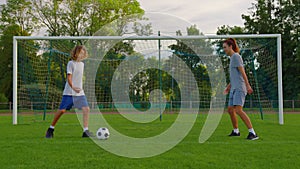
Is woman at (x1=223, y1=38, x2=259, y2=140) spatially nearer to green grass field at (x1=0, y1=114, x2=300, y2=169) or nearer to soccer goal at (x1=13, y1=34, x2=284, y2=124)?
green grass field at (x1=0, y1=114, x2=300, y2=169)

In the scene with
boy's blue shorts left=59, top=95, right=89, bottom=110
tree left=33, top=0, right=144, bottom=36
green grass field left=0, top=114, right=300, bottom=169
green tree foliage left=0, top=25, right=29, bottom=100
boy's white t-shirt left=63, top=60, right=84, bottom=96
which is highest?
tree left=33, top=0, right=144, bottom=36

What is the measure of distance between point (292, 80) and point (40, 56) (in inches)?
1029

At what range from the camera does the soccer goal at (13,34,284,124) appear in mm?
14000

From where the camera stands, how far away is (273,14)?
130ft

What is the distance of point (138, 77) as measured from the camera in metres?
15.4

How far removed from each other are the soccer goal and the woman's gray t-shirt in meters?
5.41

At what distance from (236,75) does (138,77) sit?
885 centimetres

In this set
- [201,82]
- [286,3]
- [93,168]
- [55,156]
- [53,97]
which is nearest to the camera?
[93,168]

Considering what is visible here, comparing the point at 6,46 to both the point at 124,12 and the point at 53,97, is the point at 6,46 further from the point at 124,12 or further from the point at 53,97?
the point at 53,97

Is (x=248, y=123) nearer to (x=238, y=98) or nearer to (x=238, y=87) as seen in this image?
(x=238, y=98)

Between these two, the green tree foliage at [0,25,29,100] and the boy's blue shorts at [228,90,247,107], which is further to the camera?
the green tree foliage at [0,25,29,100]

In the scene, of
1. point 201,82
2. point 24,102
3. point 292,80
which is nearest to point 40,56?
point 24,102

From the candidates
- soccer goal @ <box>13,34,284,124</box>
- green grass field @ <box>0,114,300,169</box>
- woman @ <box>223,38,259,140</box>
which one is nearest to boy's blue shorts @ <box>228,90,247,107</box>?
woman @ <box>223,38,259,140</box>

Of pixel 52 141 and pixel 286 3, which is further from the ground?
pixel 286 3
